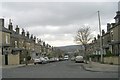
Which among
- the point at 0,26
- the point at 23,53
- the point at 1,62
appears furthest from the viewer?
the point at 23,53

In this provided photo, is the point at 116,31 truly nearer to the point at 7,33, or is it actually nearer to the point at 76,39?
the point at 76,39

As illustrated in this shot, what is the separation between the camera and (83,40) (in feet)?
222

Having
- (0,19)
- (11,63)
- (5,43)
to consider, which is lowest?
(11,63)

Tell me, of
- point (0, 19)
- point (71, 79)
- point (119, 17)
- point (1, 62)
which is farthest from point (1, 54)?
point (71, 79)

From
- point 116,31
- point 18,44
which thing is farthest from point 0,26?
point 116,31

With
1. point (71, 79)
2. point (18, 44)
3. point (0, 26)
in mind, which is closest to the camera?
point (71, 79)

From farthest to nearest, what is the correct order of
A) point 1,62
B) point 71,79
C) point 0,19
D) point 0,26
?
point 0,19 → point 0,26 → point 1,62 → point 71,79

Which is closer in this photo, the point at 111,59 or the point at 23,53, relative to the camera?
the point at 111,59

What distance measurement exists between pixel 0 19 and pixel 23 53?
11659 millimetres

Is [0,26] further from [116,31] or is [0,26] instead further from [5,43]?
[116,31]

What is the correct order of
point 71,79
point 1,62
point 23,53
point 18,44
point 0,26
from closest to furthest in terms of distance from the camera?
point 71,79, point 1,62, point 0,26, point 23,53, point 18,44

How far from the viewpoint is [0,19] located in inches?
2532

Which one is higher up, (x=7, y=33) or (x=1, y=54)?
Result: (x=7, y=33)

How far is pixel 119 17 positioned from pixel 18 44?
30168mm
